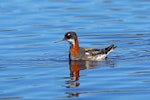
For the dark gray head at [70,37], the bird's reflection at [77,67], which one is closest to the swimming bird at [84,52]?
the dark gray head at [70,37]

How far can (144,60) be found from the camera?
22219 millimetres

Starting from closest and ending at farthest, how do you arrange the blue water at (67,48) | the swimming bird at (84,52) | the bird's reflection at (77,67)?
1. the blue water at (67,48)
2. the bird's reflection at (77,67)
3. the swimming bird at (84,52)

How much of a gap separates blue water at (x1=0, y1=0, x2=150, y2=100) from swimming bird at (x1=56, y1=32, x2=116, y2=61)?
31cm

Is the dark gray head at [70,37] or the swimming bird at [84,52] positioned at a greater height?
the dark gray head at [70,37]

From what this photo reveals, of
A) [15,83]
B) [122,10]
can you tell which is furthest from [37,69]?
[122,10]

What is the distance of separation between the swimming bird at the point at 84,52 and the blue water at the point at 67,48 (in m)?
0.31

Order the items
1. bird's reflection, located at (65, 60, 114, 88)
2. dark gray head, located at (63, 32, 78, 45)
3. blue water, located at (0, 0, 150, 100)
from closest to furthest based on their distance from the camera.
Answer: blue water, located at (0, 0, 150, 100), bird's reflection, located at (65, 60, 114, 88), dark gray head, located at (63, 32, 78, 45)

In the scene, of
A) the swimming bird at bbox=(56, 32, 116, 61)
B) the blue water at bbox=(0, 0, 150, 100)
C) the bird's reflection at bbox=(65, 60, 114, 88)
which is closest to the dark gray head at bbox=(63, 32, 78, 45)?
the swimming bird at bbox=(56, 32, 116, 61)

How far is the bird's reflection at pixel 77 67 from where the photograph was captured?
62.5 ft

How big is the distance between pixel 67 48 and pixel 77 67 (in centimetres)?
323

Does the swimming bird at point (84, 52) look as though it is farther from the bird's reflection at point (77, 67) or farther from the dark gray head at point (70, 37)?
the bird's reflection at point (77, 67)

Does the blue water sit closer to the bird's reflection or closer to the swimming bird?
the bird's reflection

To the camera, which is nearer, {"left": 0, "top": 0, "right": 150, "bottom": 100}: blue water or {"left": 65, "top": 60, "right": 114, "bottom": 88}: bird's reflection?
{"left": 0, "top": 0, "right": 150, "bottom": 100}: blue water

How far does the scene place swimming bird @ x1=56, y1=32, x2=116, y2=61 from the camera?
23000 millimetres
